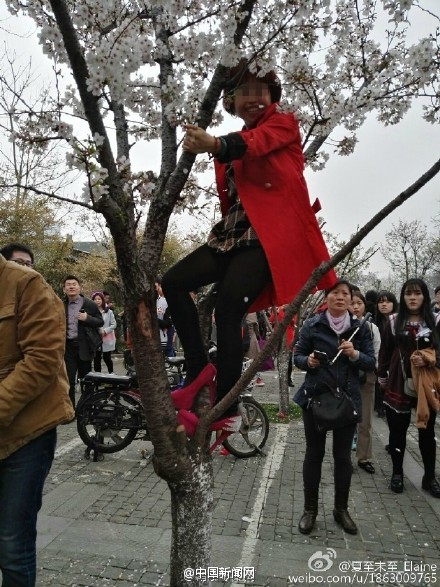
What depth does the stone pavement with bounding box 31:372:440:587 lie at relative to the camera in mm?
3211

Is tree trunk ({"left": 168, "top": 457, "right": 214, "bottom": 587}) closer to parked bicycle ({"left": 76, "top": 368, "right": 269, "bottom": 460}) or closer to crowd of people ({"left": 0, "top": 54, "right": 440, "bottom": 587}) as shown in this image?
crowd of people ({"left": 0, "top": 54, "right": 440, "bottom": 587})

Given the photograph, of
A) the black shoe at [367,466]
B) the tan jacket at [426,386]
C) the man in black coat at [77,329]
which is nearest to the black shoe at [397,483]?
the black shoe at [367,466]

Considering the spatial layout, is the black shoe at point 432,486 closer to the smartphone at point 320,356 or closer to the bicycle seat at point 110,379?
the smartphone at point 320,356

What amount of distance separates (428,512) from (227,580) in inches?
86.5

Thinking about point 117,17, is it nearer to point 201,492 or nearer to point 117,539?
point 201,492

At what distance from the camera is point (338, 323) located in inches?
159

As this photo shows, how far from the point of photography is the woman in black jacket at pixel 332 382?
12.6ft

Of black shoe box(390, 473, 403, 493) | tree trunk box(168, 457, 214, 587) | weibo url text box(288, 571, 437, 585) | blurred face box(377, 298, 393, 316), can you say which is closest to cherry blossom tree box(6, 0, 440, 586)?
tree trunk box(168, 457, 214, 587)

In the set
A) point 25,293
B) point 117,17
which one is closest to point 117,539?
point 25,293

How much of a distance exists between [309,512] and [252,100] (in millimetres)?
3309

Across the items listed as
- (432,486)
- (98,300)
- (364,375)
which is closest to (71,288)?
(98,300)

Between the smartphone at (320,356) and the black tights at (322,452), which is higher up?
the smartphone at (320,356)

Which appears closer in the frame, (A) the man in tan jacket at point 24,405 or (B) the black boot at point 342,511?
(A) the man in tan jacket at point 24,405

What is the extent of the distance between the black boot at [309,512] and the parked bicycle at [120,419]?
1777mm
